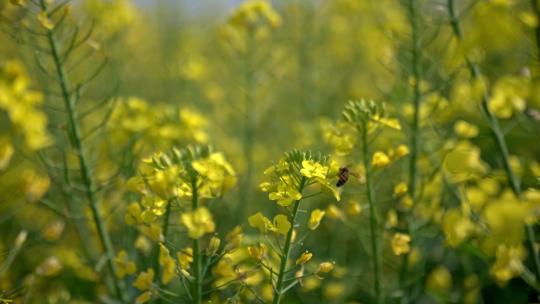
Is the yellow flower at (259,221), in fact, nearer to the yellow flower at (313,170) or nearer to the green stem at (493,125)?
the yellow flower at (313,170)

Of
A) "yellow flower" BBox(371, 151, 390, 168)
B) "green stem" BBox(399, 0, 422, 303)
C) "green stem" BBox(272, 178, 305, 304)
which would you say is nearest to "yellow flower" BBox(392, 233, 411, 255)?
"yellow flower" BBox(371, 151, 390, 168)

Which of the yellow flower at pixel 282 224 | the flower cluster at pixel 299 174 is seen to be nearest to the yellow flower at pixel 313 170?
the flower cluster at pixel 299 174

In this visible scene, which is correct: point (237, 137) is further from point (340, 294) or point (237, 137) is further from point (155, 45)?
point (155, 45)

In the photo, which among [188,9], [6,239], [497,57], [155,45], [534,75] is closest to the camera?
[534,75]

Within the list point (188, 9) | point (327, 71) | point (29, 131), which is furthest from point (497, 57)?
point (188, 9)

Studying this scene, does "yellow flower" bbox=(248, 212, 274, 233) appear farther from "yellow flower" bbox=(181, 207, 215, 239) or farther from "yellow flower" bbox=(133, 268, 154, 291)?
"yellow flower" bbox=(133, 268, 154, 291)

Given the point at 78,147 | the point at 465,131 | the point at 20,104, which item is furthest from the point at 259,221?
the point at 20,104
